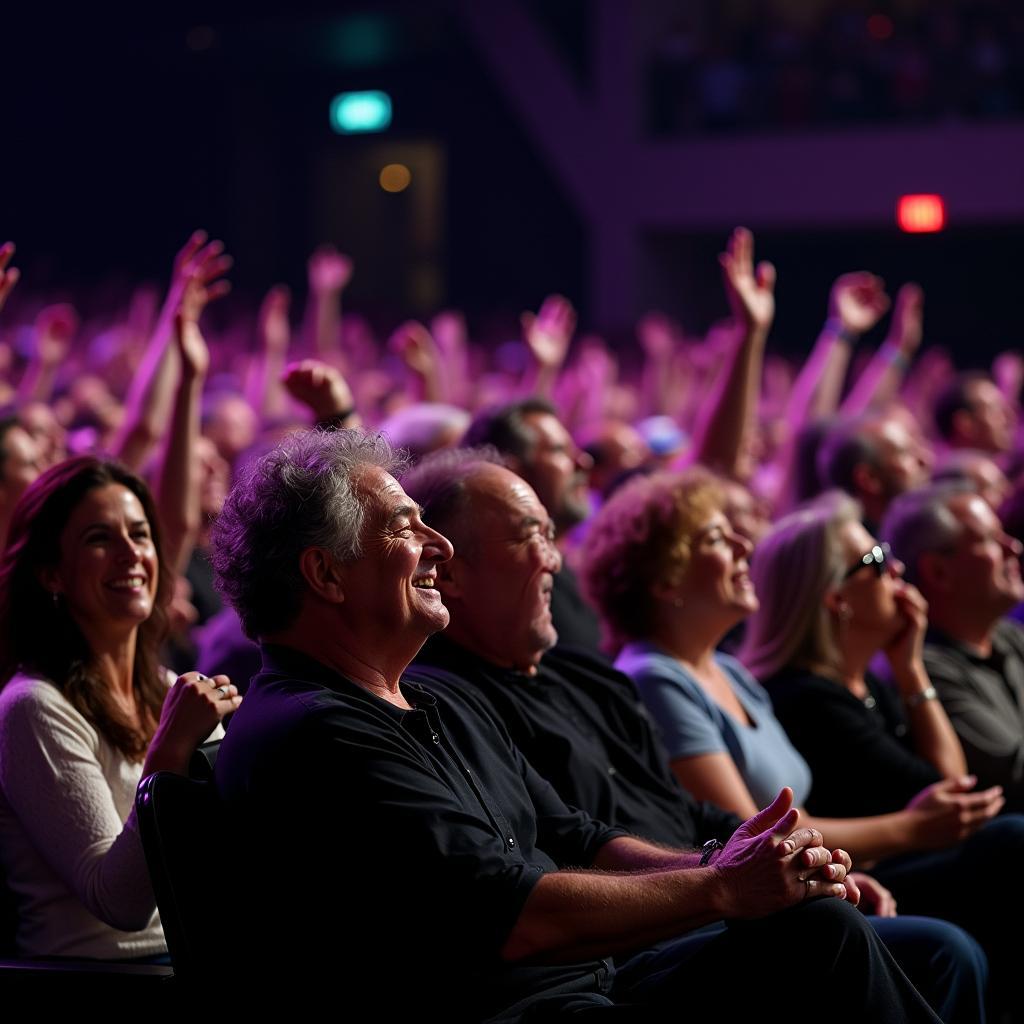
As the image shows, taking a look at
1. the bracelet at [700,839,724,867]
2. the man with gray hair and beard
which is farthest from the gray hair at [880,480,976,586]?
the bracelet at [700,839,724,867]

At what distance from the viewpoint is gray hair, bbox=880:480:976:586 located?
135 inches

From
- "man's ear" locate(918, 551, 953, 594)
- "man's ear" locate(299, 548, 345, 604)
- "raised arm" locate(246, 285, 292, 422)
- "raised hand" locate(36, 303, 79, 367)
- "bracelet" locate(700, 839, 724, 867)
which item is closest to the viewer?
"man's ear" locate(299, 548, 345, 604)

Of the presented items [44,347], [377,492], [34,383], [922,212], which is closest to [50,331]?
[44,347]

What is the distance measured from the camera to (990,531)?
3.42m

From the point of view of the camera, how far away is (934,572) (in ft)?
11.2

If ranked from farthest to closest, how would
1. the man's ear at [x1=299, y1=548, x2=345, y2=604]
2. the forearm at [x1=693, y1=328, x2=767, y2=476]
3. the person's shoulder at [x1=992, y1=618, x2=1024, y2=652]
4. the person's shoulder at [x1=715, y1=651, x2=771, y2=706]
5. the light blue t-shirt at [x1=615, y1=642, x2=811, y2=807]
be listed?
the forearm at [x1=693, y1=328, x2=767, y2=476]
the person's shoulder at [x1=992, y1=618, x2=1024, y2=652]
the person's shoulder at [x1=715, y1=651, x2=771, y2=706]
the light blue t-shirt at [x1=615, y1=642, x2=811, y2=807]
the man's ear at [x1=299, y1=548, x2=345, y2=604]

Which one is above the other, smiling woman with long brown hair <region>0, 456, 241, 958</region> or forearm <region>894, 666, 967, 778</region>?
smiling woman with long brown hair <region>0, 456, 241, 958</region>

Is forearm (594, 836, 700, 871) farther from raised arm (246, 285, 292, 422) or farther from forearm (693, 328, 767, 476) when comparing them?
raised arm (246, 285, 292, 422)

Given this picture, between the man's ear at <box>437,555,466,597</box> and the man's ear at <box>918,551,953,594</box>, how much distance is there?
4.80 feet

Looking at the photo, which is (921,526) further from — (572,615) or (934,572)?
(572,615)

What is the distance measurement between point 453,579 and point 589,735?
0.31 m

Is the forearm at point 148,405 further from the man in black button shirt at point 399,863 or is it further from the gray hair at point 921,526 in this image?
the man in black button shirt at point 399,863

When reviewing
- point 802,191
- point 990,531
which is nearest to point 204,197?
point 802,191

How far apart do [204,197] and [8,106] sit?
2.25 m
